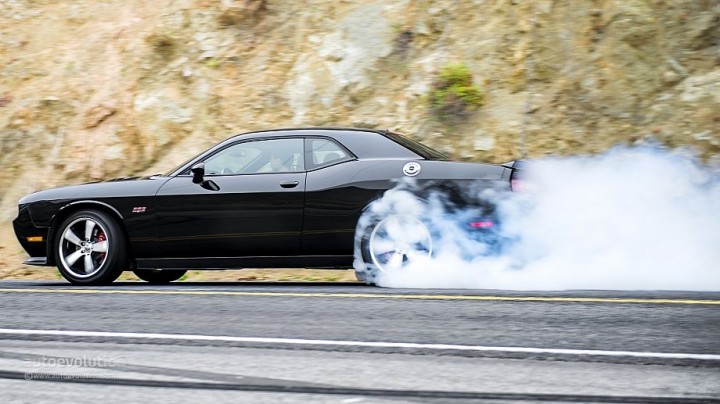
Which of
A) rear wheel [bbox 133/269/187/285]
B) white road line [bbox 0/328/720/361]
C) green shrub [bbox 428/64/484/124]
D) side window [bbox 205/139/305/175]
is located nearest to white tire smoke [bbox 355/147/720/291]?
side window [bbox 205/139/305/175]

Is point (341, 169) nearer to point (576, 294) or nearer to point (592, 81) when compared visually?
point (576, 294)

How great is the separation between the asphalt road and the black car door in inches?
44.1

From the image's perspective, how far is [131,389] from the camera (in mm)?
4680

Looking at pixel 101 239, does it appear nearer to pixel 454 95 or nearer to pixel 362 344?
pixel 362 344

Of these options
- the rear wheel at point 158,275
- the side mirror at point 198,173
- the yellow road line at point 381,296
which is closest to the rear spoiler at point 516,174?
the yellow road line at point 381,296

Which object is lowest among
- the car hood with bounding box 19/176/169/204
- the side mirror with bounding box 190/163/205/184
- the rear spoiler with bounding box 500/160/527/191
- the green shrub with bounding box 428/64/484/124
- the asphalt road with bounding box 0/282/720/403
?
the asphalt road with bounding box 0/282/720/403

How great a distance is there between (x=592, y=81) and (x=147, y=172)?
7251mm

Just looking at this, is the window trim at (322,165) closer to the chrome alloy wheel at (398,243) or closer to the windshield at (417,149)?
the windshield at (417,149)

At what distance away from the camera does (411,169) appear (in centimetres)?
909

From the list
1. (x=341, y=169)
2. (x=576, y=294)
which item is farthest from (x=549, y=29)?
(x=576, y=294)

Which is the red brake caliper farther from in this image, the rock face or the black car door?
the rock face

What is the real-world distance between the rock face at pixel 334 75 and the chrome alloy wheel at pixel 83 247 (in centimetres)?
627

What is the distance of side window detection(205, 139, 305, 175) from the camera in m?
9.46

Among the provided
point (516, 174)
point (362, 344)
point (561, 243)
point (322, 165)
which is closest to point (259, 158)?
point (322, 165)
